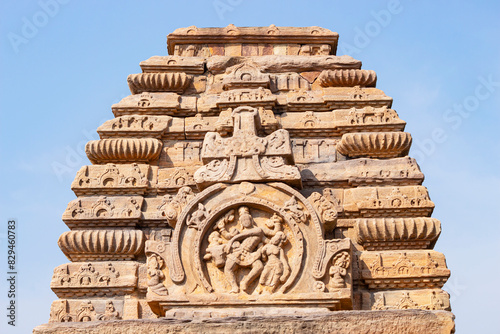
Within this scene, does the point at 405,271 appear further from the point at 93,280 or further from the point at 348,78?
the point at 93,280

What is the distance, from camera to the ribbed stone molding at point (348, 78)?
1098 cm

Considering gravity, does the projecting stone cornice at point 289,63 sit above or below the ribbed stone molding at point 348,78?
above

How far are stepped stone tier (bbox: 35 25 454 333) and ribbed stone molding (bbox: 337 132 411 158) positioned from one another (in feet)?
0.06

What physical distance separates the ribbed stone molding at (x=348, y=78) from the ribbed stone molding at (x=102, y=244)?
3494 millimetres

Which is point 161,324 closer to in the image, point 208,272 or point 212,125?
point 208,272

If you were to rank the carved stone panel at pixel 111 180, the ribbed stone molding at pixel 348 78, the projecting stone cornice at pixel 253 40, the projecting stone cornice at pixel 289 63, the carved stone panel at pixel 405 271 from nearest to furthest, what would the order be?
the carved stone panel at pixel 405 271, the carved stone panel at pixel 111 180, the ribbed stone molding at pixel 348 78, the projecting stone cornice at pixel 289 63, the projecting stone cornice at pixel 253 40

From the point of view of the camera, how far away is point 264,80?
1095cm

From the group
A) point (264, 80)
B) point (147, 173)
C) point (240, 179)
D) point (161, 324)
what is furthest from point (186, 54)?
point (161, 324)

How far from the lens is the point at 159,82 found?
36.4 ft

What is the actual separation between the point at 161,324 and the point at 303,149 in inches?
137

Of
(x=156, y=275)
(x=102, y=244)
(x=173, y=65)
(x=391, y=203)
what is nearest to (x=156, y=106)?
(x=173, y=65)

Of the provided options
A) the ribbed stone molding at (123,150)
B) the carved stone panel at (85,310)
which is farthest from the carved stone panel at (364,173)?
the carved stone panel at (85,310)

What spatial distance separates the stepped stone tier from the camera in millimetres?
8602

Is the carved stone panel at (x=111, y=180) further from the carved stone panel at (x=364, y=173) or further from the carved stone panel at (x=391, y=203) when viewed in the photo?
the carved stone panel at (x=391, y=203)
